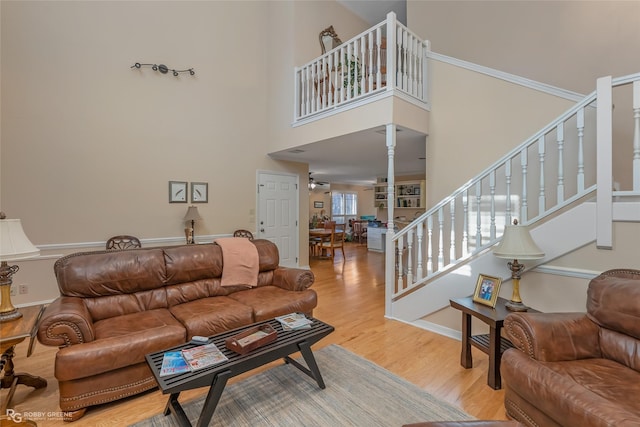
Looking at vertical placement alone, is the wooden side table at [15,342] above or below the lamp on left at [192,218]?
below

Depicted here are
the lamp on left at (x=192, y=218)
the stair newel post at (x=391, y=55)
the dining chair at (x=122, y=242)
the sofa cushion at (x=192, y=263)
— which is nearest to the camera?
the sofa cushion at (x=192, y=263)

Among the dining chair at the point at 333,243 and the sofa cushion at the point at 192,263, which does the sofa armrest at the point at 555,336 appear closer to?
the sofa cushion at the point at 192,263

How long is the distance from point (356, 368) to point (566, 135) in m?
2.99

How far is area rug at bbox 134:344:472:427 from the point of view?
1.73 m

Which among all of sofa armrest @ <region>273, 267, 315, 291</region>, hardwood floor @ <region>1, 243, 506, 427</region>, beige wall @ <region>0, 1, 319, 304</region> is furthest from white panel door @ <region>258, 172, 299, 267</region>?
sofa armrest @ <region>273, 267, 315, 291</region>

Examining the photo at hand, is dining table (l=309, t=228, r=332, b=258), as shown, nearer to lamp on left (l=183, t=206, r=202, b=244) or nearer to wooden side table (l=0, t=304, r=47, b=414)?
lamp on left (l=183, t=206, r=202, b=244)

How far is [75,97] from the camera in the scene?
3.63 m

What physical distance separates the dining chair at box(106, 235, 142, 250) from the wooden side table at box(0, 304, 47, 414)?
1.93 metres

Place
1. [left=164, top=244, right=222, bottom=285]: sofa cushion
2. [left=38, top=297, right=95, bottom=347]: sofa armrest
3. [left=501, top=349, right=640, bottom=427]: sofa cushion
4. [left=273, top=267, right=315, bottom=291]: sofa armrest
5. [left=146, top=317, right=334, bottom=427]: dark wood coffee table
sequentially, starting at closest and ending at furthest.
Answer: [left=501, top=349, right=640, bottom=427]: sofa cushion < [left=146, top=317, right=334, bottom=427]: dark wood coffee table < [left=38, top=297, right=95, bottom=347]: sofa armrest < [left=164, top=244, right=222, bottom=285]: sofa cushion < [left=273, top=267, right=315, bottom=291]: sofa armrest

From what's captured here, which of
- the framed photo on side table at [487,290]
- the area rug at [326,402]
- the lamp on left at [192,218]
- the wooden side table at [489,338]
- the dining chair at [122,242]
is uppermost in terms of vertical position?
the lamp on left at [192,218]

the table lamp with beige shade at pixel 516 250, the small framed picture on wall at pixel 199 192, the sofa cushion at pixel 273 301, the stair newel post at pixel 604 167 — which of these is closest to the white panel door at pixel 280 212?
the small framed picture on wall at pixel 199 192

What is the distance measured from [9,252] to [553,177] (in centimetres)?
441

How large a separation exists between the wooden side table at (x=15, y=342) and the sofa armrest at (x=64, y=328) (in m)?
0.05

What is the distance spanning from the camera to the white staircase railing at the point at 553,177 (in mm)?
2100
